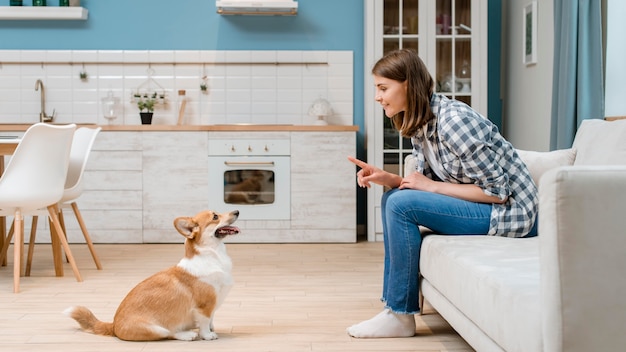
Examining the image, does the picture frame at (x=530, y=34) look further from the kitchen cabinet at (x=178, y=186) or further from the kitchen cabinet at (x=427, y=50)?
the kitchen cabinet at (x=178, y=186)

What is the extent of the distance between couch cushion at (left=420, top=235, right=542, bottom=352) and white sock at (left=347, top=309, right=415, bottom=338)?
0.18m

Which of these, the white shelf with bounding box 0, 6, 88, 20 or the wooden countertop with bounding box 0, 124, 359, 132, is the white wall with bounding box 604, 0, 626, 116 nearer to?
the wooden countertop with bounding box 0, 124, 359, 132

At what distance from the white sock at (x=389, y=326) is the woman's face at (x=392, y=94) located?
0.72 m

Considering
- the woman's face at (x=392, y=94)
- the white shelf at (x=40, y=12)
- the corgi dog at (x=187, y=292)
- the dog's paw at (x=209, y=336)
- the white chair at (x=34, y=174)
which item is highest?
the white shelf at (x=40, y=12)

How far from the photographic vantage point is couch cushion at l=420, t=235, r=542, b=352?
175 centimetres

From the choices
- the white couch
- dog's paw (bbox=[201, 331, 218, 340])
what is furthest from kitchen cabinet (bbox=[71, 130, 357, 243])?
the white couch

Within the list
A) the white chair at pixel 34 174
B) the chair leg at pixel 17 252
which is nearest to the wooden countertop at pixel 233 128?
the white chair at pixel 34 174

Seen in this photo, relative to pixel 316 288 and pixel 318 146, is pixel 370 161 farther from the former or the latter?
pixel 316 288

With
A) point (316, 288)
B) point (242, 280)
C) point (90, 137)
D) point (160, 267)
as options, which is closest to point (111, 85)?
point (90, 137)

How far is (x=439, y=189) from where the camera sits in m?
2.71

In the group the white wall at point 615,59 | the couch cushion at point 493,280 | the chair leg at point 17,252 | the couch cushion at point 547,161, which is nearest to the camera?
the couch cushion at point 493,280

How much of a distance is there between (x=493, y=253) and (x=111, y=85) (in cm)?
432

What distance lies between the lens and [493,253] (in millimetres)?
2311

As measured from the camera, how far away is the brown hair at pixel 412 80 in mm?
2711
